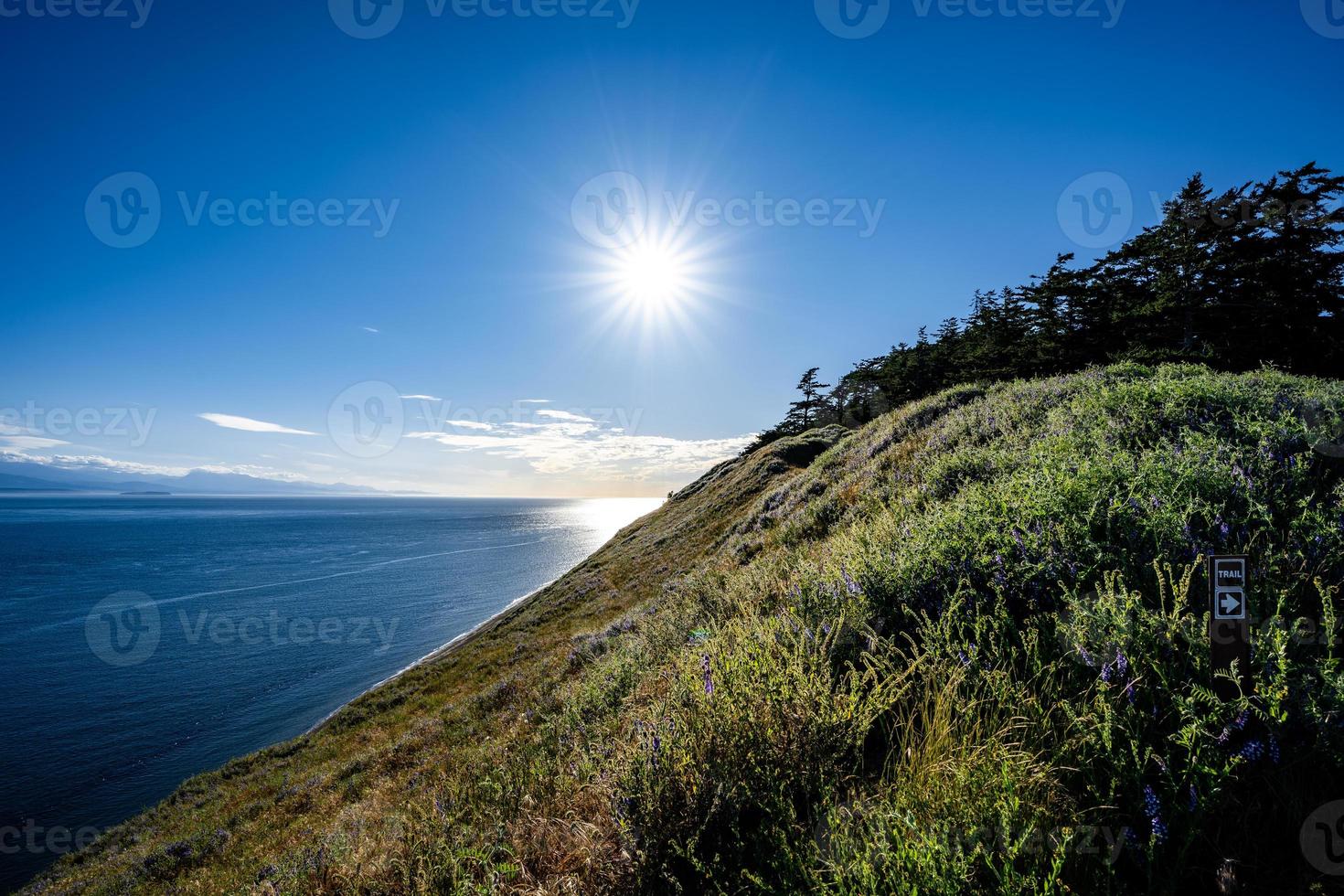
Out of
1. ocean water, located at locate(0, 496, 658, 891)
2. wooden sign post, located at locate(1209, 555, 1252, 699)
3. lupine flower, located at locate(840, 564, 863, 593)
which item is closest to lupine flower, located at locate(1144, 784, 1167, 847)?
wooden sign post, located at locate(1209, 555, 1252, 699)

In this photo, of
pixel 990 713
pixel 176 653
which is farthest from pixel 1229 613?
pixel 176 653

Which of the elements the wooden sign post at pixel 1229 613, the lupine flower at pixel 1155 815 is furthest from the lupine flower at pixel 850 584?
the lupine flower at pixel 1155 815

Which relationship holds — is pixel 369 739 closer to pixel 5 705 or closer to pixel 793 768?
pixel 793 768

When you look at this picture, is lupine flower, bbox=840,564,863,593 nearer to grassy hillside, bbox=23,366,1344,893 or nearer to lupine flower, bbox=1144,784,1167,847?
grassy hillside, bbox=23,366,1344,893

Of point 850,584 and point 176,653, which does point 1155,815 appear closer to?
point 850,584

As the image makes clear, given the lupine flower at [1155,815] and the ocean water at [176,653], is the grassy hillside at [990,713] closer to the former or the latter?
the lupine flower at [1155,815]

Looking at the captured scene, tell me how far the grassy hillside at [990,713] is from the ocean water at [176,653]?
87.7ft

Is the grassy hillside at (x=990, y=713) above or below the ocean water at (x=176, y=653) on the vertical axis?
above

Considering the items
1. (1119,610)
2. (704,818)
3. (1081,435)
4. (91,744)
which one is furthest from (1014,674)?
(91,744)

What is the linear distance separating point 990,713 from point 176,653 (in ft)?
188

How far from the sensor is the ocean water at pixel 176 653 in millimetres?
21984

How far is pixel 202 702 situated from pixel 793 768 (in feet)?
143

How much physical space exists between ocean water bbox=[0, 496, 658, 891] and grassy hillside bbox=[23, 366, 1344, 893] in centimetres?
2673

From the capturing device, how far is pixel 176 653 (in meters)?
38.7
